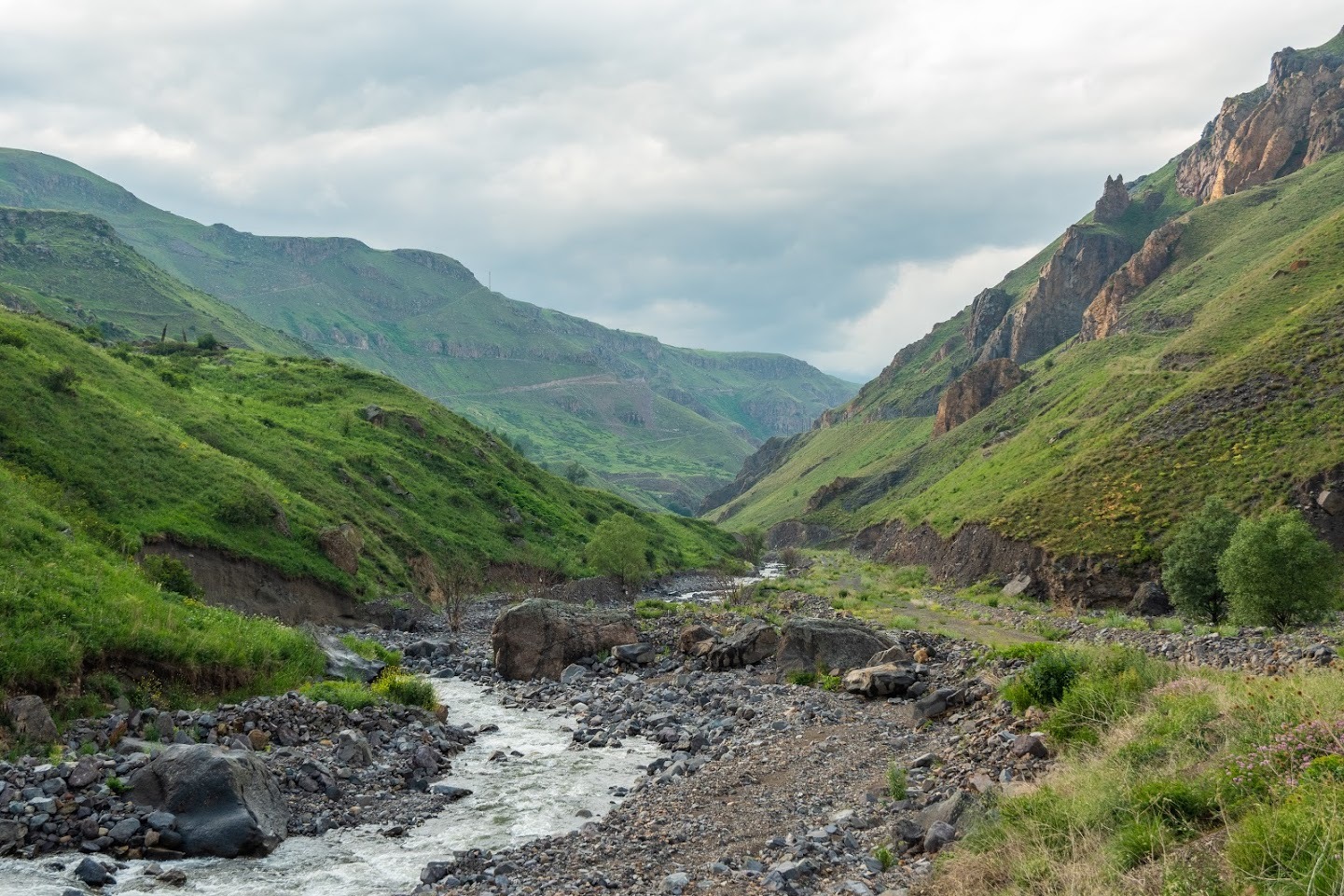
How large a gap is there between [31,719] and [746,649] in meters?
26.0

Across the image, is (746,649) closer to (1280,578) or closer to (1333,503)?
(1280,578)

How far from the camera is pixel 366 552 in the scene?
61.8 m

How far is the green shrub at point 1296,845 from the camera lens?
8.36 meters

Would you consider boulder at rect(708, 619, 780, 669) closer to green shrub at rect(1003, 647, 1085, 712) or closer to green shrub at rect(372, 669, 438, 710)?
green shrub at rect(372, 669, 438, 710)

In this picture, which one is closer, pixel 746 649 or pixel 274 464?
pixel 746 649

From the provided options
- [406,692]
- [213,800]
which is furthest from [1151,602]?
[213,800]

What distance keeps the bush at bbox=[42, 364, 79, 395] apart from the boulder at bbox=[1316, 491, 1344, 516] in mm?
84618

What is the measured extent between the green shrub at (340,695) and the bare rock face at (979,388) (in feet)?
584

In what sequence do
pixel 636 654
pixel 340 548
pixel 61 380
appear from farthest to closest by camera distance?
1. pixel 340 548
2. pixel 61 380
3. pixel 636 654

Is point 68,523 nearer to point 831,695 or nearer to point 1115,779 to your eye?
point 831,695

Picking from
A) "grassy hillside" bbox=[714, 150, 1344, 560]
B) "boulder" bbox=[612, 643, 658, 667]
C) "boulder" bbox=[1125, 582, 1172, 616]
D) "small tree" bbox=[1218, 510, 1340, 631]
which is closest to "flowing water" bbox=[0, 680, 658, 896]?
"boulder" bbox=[612, 643, 658, 667]

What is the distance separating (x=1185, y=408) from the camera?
77.9m

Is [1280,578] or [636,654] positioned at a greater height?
[1280,578]

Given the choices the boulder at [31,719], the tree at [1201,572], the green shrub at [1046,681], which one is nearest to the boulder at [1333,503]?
the tree at [1201,572]
